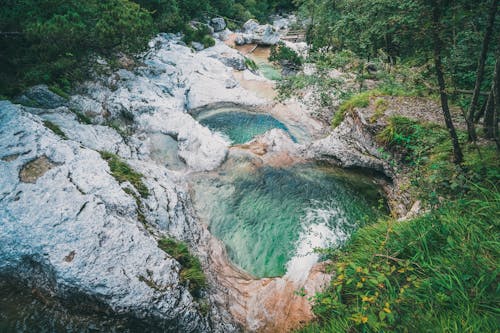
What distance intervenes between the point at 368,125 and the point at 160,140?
7.40 m

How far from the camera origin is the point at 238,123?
12.2 m

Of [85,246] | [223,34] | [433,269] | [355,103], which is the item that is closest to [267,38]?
[223,34]

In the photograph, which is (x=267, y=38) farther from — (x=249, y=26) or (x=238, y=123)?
(x=238, y=123)

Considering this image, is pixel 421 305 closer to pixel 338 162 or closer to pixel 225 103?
pixel 338 162

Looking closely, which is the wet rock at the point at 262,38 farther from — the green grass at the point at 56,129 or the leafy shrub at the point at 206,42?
the green grass at the point at 56,129

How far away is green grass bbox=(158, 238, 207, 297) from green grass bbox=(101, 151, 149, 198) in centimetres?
143

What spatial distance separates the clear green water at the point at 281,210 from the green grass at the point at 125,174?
185cm

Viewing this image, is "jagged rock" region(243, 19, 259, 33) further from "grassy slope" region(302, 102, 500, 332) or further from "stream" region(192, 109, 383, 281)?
"grassy slope" region(302, 102, 500, 332)

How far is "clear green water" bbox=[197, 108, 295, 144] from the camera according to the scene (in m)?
11.4

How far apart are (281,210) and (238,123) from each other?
6.16m

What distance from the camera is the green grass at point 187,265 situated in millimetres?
4285

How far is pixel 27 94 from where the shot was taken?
7.92m

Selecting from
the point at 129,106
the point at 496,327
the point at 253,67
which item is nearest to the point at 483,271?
the point at 496,327

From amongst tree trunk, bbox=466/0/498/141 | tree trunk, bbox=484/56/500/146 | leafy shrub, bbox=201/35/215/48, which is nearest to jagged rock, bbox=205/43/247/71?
leafy shrub, bbox=201/35/215/48
